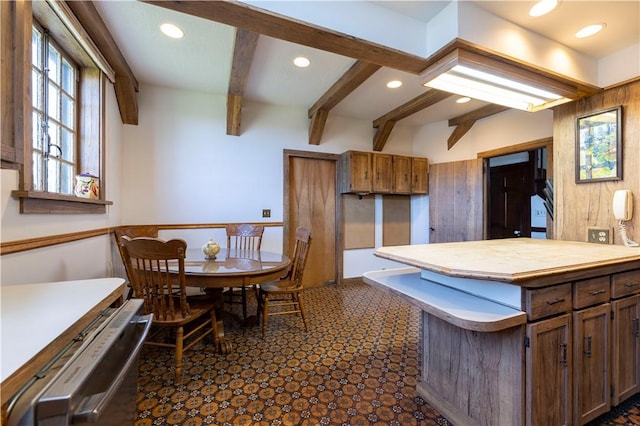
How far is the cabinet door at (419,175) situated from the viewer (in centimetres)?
432

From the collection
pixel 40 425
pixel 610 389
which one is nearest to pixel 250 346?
pixel 40 425

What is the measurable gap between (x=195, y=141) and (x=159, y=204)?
91 centimetres

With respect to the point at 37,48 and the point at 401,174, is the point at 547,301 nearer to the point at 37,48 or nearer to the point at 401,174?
the point at 401,174

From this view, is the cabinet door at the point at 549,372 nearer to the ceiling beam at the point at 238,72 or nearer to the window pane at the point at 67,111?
the ceiling beam at the point at 238,72

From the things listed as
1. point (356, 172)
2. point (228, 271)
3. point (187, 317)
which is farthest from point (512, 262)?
point (356, 172)

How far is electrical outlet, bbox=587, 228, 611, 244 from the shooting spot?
212 cm

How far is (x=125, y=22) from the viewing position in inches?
83.1

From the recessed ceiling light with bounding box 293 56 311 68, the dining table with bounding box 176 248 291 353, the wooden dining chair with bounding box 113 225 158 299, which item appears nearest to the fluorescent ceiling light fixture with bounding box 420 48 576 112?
the recessed ceiling light with bounding box 293 56 311 68

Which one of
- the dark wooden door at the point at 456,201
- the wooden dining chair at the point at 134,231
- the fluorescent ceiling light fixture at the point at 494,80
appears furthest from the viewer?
the dark wooden door at the point at 456,201

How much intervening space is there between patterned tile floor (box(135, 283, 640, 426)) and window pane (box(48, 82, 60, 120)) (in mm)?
2027

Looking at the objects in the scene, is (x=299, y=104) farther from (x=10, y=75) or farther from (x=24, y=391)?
(x=24, y=391)

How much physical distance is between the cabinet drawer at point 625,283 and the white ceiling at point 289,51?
1.66 metres

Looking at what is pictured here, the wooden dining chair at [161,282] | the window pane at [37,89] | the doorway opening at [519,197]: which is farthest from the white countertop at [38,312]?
the doorway opening at [519,197]

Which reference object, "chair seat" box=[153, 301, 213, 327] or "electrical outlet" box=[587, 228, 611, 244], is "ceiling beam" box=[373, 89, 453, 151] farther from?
"chair seat" box=[153, 301, 213, 327]
